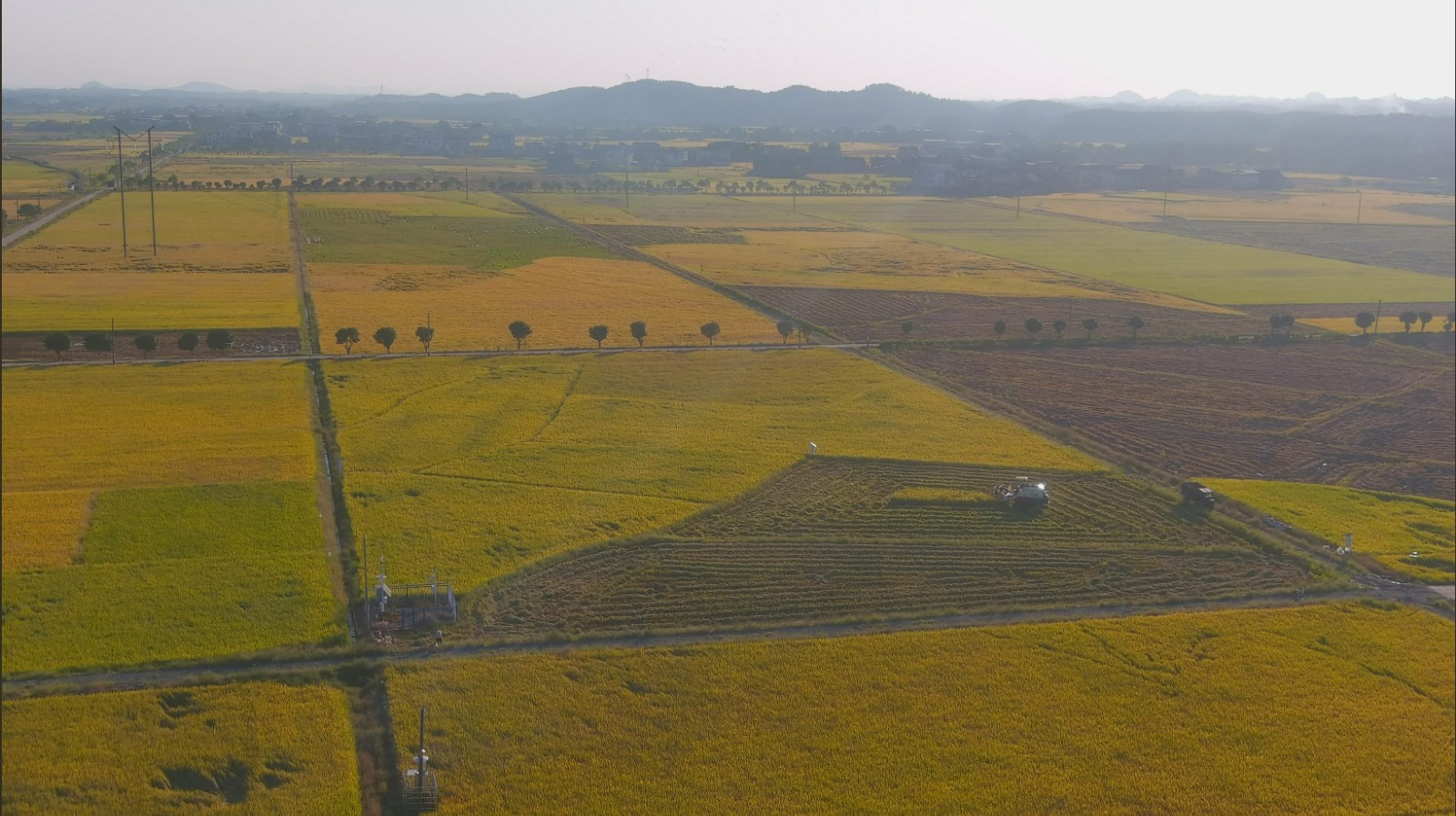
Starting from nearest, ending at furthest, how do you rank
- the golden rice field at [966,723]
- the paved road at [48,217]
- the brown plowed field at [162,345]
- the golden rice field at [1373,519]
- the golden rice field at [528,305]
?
the golden rice field at [966,723] → the golden rice field at [1373,519] → the brown plowed field at [162,345] → the golden rice field at [528,305] → the paved road at [48,217]

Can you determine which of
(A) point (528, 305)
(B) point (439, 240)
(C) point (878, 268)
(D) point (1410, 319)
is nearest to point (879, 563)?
(A) point (528, 305)

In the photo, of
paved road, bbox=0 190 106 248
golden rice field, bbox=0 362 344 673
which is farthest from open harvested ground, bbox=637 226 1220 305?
paved road, bbox=0 190 106 248

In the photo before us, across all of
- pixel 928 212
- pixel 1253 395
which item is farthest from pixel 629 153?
pixel 1253 395

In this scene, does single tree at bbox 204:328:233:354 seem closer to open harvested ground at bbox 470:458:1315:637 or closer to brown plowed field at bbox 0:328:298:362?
brown plowed field at bbox 0:328:298:362

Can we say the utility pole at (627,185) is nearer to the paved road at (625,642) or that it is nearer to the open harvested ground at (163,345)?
the open harvested ground at (163,345)

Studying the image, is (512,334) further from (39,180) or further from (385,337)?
(39,180)

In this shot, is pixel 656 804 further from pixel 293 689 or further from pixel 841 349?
pixel 841 349

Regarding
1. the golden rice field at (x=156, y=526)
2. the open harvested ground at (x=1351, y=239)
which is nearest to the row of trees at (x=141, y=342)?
the golden rice field at (x=156, y=526)
